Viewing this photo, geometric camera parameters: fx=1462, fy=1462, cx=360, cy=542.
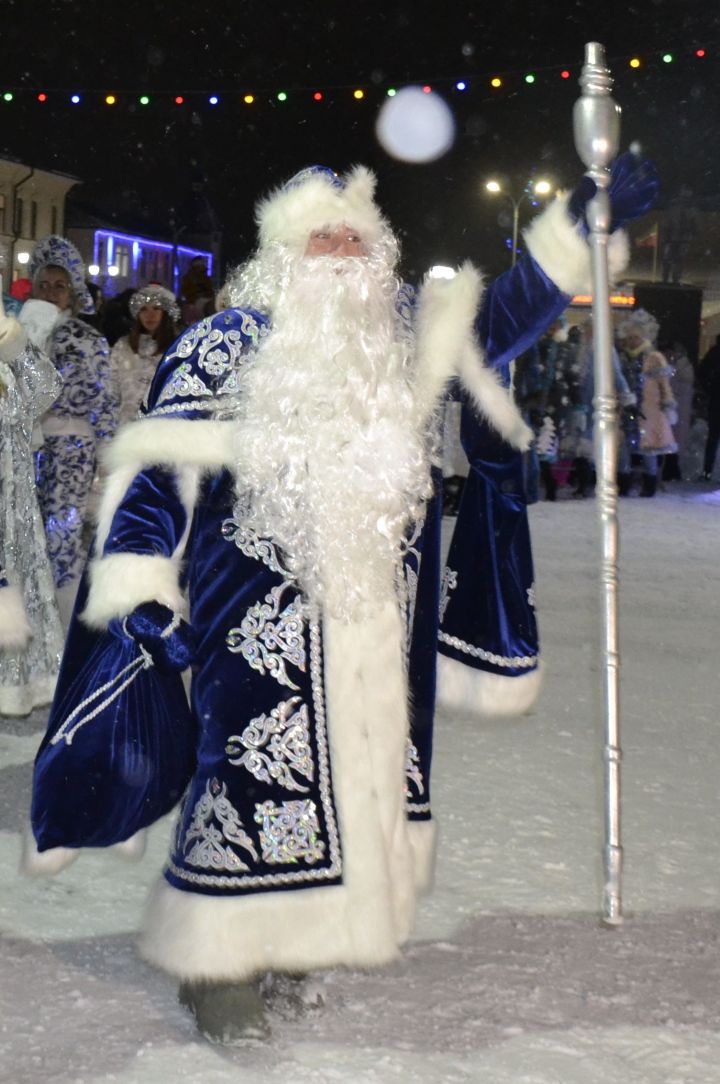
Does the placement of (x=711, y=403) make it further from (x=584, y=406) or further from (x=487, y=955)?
(x=487, y=955)

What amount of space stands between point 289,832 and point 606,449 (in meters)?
1.21

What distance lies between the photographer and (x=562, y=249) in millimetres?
3383

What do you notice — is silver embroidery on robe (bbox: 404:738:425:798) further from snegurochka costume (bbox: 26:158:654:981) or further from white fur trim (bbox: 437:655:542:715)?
white fur trim (bbox: 437:655:542:715)

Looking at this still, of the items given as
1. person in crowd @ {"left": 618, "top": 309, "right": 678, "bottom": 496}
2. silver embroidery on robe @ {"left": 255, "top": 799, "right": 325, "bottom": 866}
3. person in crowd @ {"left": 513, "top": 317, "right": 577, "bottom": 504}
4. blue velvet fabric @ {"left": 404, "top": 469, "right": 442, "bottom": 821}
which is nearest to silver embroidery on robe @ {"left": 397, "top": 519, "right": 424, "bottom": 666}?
blue velvet fabric @ {"left": 404, "top": 469, "right": 442, "bottom": 821}

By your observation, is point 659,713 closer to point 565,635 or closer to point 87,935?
point 565,635

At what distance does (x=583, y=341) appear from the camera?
15.5 m

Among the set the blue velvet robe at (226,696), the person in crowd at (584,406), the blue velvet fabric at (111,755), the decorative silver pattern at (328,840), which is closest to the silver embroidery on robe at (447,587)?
the blue velvet robe at (226,696)

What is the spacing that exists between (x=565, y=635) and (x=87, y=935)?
4690 millimetres

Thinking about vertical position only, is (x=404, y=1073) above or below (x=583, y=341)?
below

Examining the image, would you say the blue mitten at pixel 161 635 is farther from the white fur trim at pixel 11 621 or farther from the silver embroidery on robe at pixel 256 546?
the white fur trim at pixel 11 621

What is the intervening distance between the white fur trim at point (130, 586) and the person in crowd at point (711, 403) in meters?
16.8

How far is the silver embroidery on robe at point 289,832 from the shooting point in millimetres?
3105

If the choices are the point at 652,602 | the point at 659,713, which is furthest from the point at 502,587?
→ the point at 652,602

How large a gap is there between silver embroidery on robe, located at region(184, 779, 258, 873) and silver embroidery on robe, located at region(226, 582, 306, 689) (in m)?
0.27
